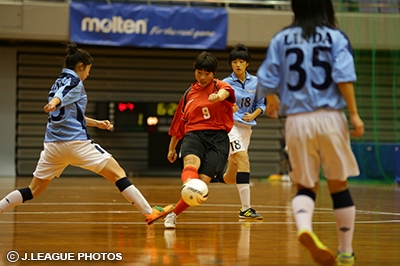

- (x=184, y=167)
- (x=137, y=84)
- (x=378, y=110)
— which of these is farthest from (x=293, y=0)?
(x=137, y=84)

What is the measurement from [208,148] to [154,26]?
954cm

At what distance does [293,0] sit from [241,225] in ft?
8.24

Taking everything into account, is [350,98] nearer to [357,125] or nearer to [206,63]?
[357,125]

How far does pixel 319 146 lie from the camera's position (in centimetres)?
355

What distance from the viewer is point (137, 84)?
52.5 feet

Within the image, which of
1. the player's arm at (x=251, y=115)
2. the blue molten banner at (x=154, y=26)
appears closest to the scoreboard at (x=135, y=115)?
the blue molten banner at (x=154, y=26)

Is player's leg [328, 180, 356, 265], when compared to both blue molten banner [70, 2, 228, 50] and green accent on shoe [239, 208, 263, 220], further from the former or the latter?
blue molten banner [70, 2, 228, 50]

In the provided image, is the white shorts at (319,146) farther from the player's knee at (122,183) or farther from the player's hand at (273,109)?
the player's knee at (122,183)

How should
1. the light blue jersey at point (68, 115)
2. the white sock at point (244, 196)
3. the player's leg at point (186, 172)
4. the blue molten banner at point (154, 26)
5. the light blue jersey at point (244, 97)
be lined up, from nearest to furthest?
1. the light blue jersey at point (68, 115)
2. the player's leg at point (186, 172)
3. the white sock at point (244, 196)
4. the light blue jersey at point (244, 97)
5. the blue molten banner at point (154, 26)

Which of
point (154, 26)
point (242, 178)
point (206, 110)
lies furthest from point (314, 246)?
point (154, 26)

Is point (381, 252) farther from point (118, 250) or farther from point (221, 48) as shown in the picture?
point (221, 48)

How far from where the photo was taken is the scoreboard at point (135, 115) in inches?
592

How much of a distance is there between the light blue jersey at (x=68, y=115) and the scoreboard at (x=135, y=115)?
32.7ft

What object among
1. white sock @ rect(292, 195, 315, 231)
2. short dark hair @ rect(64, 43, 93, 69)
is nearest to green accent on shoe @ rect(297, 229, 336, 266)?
white sock @ rect(292, 195, 315, 231)
